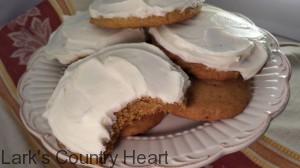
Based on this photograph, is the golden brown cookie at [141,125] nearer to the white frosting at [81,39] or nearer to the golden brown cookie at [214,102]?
the golden brown cookie at [214,102]

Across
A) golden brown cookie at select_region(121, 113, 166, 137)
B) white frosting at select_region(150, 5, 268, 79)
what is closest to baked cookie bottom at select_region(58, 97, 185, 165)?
golden brown cookie at select_region(121, 113, 166, 137)

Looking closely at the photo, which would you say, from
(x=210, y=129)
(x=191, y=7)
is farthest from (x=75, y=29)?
(x=210, y=129)

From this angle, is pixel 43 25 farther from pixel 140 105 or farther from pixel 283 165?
pixel 283 165

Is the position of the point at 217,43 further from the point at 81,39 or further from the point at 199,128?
the point at 81,39

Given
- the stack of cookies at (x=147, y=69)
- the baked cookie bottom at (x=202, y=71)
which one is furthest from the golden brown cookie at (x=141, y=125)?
the baked cookie bottom at (x=202, y=71)

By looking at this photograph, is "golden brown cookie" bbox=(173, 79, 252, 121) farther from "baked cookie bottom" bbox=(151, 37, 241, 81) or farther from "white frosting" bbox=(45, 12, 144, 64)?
"white frosting" bbox=(45, 12, 144, 64)
